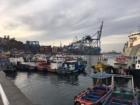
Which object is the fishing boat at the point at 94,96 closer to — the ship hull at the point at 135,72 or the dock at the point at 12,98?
the dock at the point at 12,98

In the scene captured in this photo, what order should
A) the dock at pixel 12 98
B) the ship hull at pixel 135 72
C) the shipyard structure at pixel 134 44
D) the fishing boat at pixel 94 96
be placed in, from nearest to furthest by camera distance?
the dock at pixel 12 98, the fishing boat at pixel 94 96, the ship hull at pixel 135 72, the shipyard structure at pixel 134 44

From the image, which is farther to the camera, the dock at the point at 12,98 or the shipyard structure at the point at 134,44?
the shipyard structure at the point at 134,44

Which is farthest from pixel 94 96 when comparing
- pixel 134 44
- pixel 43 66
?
pixel 43 66

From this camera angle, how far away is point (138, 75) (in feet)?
→ 144

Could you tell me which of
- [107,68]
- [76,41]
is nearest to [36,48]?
[76,41]

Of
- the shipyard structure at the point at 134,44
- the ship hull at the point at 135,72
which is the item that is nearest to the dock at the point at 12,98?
the ship hull at the point at 135,72

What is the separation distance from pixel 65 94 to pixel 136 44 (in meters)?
26.8

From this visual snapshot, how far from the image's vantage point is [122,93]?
22.7 m

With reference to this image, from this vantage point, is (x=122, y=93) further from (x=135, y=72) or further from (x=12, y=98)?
(x=135, y=72)

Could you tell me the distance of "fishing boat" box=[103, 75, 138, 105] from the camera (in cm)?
2065

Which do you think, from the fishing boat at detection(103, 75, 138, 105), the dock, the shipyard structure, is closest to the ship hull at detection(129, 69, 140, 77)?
the shipyard structure

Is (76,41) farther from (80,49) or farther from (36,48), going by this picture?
(36,48)

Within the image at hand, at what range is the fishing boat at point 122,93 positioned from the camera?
20655 millimetres

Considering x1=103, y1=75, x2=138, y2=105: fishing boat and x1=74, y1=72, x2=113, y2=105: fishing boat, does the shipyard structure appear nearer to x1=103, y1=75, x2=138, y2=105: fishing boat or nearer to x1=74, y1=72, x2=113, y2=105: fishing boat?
x1=103, y1=75, x2=138, y2=105: fishing boat
